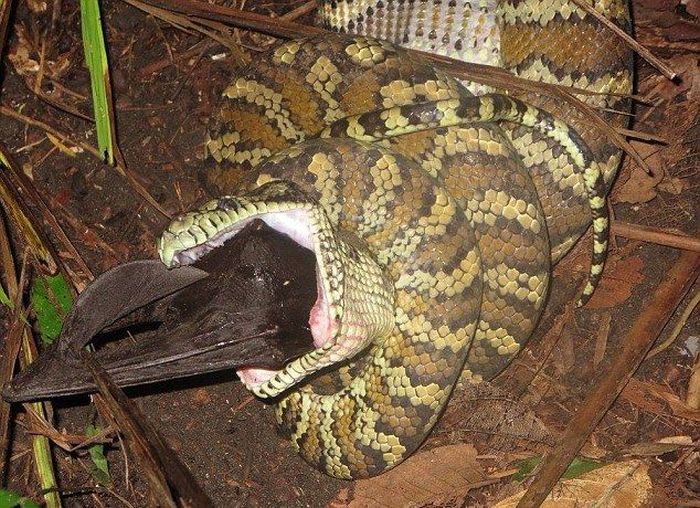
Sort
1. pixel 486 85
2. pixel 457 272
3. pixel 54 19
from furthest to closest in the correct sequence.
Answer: pixel 54 19, pixel 486 85, pixel 457 272

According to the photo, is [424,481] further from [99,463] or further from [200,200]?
[200,200]

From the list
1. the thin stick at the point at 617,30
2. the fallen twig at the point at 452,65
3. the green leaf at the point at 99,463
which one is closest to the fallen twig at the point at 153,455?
the green leaf at the point at 99,463

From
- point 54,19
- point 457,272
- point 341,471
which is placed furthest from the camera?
point 54,19

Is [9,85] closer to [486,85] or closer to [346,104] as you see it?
[346,104]

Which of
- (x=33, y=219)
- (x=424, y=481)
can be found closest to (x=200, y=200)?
(x=33, y=219)

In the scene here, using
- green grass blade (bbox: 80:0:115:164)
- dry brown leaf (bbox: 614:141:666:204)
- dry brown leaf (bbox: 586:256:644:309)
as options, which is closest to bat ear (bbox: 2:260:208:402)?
green grass blade (bbox: 80:0:115:164)

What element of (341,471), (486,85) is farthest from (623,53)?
(341,471)
